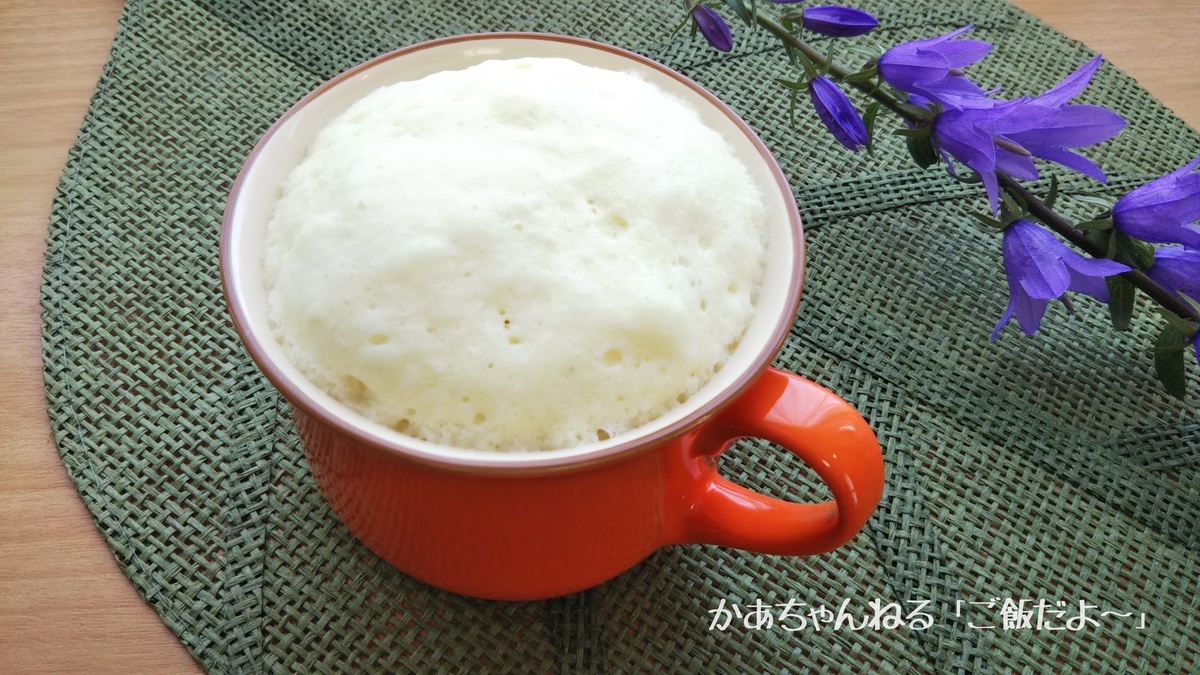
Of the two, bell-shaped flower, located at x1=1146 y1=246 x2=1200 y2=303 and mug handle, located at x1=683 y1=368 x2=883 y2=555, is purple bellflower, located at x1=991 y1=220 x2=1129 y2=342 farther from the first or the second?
mug handle, located at x1=683 y1=368 x2=883 y2=555

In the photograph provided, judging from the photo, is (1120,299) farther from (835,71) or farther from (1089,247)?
(835,71)

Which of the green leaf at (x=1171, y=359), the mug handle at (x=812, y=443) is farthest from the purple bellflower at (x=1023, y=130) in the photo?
the mug handle at (x=812, y=443)

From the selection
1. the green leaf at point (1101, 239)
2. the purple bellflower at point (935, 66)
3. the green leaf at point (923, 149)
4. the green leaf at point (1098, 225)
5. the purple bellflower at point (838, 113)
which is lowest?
the green leaf at point (1101, 239)

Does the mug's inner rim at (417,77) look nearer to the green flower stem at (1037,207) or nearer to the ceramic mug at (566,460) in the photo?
the ceramic mug at (566,460)

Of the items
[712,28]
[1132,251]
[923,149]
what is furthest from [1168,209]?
[712,28]

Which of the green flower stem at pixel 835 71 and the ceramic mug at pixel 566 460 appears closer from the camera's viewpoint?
the ceramic mug at pixel 566 460

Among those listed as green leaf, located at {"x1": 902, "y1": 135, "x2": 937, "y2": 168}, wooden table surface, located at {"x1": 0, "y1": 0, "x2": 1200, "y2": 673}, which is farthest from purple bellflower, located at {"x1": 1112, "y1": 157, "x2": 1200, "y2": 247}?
wooden table surface, located at {"x1": 0, "y1": 0, "x2": 1200, "y2": 673}
